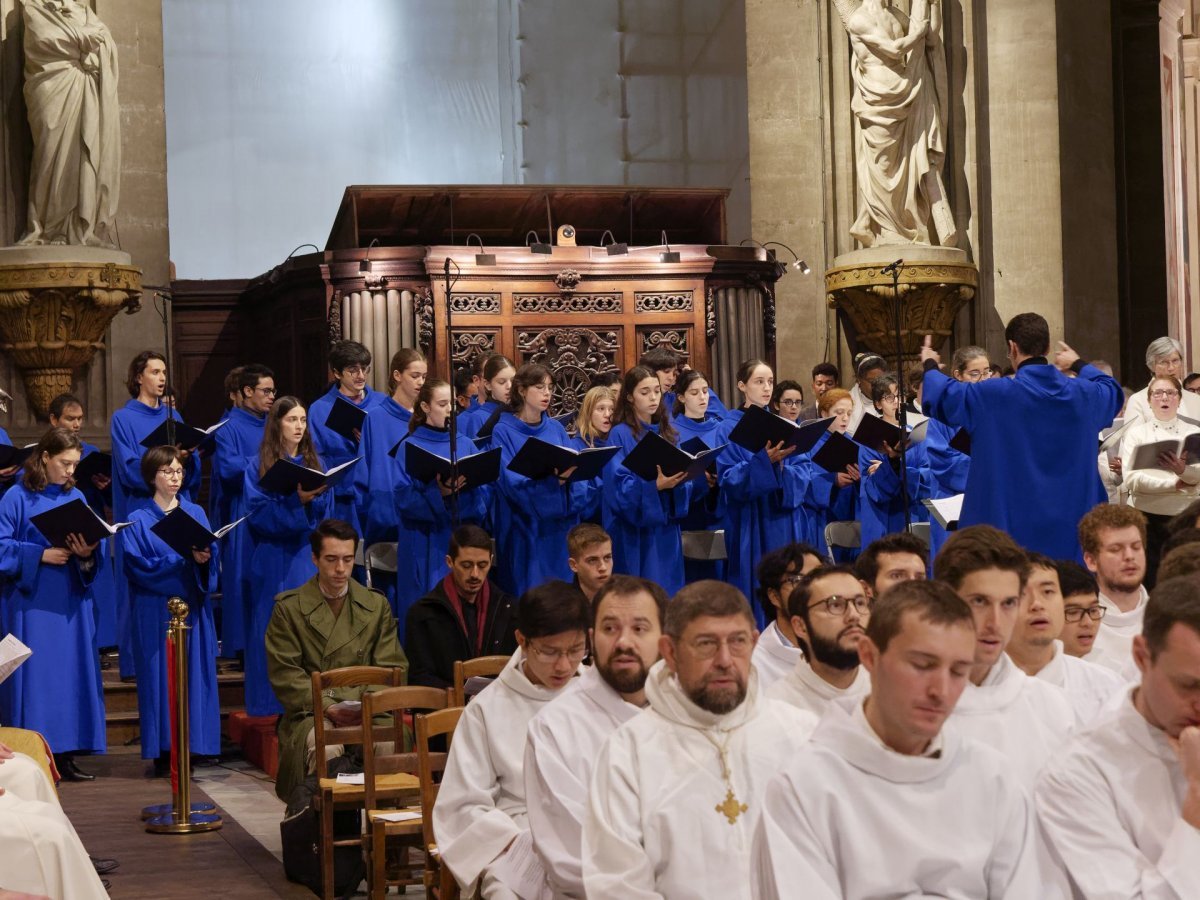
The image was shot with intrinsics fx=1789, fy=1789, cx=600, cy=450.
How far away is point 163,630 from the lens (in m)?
8.08

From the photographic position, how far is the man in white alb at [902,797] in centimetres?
313

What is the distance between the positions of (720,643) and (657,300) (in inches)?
261

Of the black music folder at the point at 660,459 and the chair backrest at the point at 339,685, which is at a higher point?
the black music folder at the point at 660,459

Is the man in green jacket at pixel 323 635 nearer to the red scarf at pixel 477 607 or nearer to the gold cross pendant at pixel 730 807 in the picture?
the red scarf at pixel 477 607

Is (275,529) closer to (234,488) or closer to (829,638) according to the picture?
(234,488)

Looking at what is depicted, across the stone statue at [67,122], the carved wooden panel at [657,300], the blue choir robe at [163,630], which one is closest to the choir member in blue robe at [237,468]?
the blue choir robe at [163,630]

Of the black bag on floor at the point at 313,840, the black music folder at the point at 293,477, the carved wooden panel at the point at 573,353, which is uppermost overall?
the carved wooden panel at the point at 573,353

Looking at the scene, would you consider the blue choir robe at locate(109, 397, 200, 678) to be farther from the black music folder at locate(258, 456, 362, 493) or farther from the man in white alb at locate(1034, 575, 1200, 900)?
the man in white alb at locate(1034, 575, 1200, 900)

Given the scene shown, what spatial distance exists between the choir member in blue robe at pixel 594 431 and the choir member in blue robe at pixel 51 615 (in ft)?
7.22

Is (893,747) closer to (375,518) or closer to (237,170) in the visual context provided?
(375,518)

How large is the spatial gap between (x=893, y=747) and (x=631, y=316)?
280 inches

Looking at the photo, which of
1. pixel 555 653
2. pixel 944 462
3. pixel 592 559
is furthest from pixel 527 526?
pixel 555 653

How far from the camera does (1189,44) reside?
52.9 feet

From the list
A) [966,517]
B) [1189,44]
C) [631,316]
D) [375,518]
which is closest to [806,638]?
[966,517]
